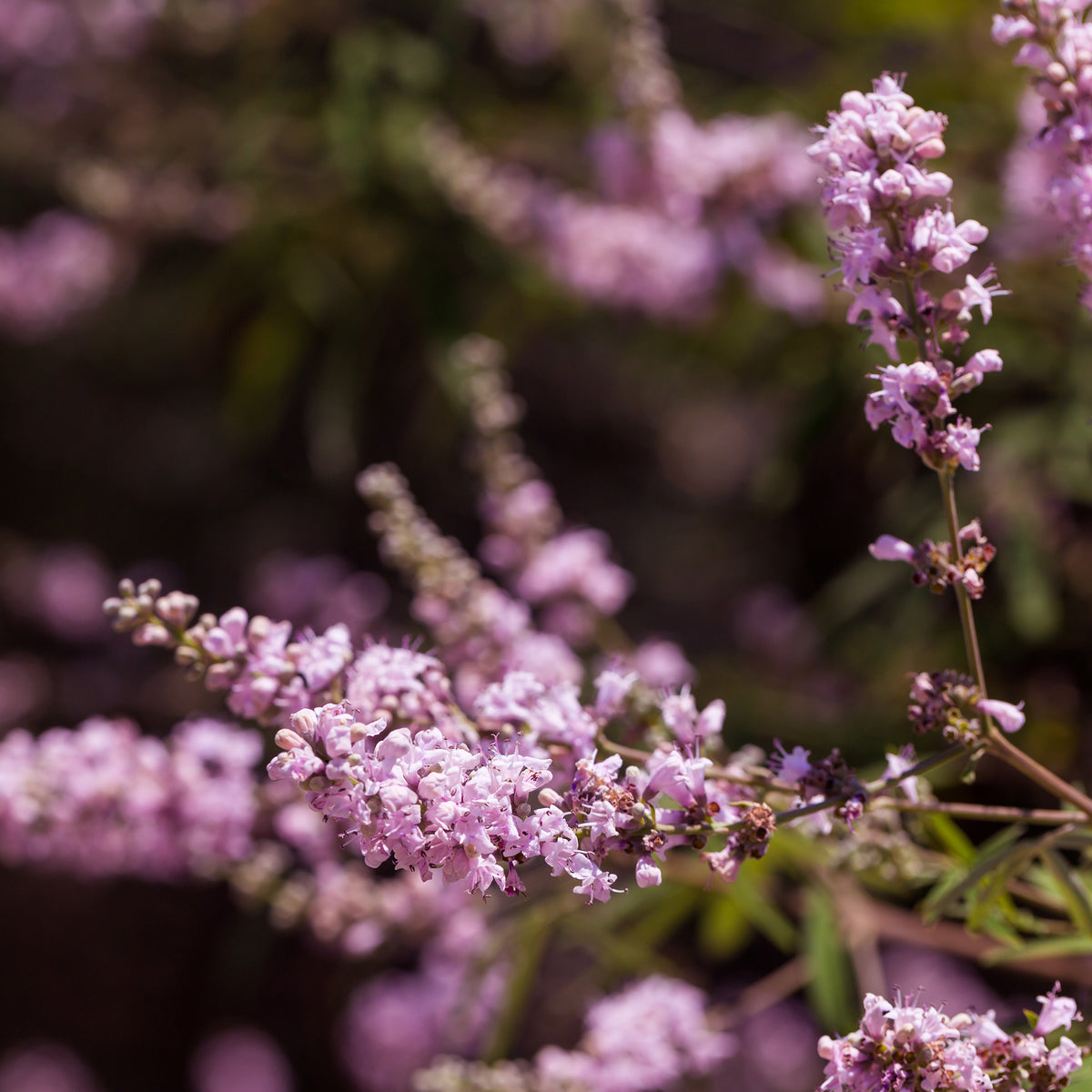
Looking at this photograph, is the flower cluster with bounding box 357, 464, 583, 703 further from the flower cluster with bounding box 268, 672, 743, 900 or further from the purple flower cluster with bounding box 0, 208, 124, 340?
the purple flower cluster with bounding box 0, 208, 124, 340

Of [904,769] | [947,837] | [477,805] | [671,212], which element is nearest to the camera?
[477,805]

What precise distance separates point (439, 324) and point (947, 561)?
1.93m

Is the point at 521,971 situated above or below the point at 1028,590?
below

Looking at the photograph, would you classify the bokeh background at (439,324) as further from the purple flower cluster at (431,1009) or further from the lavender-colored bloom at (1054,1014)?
the lavender-colored bloom at (1054,1014)

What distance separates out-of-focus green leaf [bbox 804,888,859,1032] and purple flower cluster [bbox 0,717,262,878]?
3.55ft

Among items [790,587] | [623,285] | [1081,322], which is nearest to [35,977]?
[790,587]

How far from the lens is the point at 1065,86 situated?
51.4 inches

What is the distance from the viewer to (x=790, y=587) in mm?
4418

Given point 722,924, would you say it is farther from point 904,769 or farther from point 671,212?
point 671,212

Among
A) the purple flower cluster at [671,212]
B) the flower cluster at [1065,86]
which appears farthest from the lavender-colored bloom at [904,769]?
the purple flower cluster at [671,212]

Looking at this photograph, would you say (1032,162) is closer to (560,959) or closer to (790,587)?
(790,587)

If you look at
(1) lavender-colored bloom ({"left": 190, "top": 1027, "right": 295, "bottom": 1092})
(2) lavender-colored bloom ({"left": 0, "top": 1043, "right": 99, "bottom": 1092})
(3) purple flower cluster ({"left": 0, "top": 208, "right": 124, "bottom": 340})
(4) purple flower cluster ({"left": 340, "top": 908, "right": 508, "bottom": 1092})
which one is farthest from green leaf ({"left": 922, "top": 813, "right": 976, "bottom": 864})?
(2) lavender-colored bloom ({"left": 0, "top": 1043, "right": 99, "bottom": 1092})

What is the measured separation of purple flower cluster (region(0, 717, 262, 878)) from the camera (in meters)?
1.86

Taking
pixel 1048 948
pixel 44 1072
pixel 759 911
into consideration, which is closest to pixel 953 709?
pixel 1048 948
